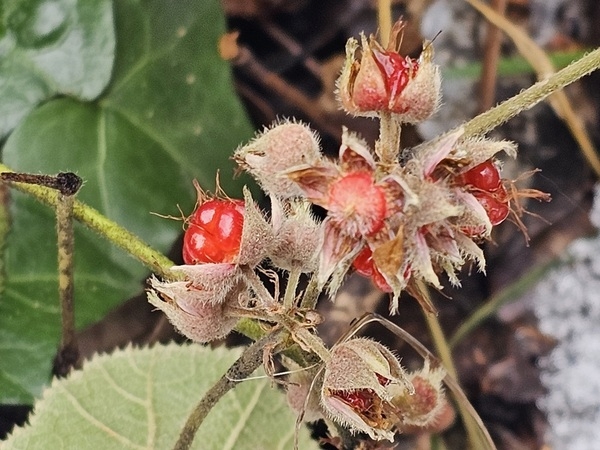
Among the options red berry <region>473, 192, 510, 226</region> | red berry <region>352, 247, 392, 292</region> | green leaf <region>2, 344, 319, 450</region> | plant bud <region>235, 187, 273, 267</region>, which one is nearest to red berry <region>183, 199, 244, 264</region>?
plant bud <region>235, 187, 273, 267</region>

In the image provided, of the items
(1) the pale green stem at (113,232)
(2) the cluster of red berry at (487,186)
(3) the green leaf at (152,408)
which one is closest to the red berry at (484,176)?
(2) the cluster of red berry at (487,186)

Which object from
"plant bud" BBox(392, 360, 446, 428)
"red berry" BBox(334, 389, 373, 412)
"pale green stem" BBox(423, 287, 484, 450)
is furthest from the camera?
"pale green stem" BBox(423, 287, 484, 450)

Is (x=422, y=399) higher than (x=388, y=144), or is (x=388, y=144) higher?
(x=388, y=144)

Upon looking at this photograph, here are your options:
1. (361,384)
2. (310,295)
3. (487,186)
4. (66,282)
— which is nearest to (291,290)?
(310,295)

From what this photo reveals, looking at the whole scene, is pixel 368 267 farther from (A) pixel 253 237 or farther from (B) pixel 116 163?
(B) pixel 116 163

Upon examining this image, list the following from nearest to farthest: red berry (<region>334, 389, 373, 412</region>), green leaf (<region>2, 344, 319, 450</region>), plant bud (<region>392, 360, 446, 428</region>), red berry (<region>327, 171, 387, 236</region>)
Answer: red berry (<region>327, 171, 387, 236</region>)
red berry (<region>334, 389, 373, 412</region>)
plant bud (<region>392, 360, 446, 428</region>)
green leaf (<region>2, 344, 319, 450</region>)

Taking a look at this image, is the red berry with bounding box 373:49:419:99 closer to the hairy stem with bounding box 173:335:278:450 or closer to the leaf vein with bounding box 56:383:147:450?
the hairy stem with bounding box 173:335:278:450

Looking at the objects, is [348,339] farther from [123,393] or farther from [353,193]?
[123,393]
